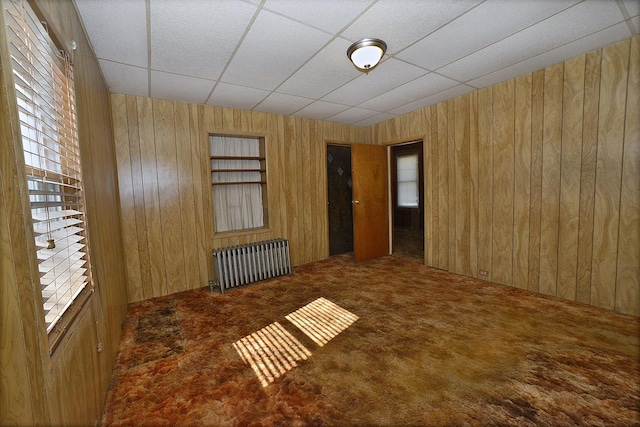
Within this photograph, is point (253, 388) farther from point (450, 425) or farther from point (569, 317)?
point (569, 317)

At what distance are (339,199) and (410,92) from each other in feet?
7.53

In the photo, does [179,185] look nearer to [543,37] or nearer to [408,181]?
[543,37]

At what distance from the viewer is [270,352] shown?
6.84 feet

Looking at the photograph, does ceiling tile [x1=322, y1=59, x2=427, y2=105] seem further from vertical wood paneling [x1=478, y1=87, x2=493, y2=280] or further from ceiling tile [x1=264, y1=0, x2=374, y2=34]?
vertical wood paneling [x1=478, y1=87, x2=493, y2=280]

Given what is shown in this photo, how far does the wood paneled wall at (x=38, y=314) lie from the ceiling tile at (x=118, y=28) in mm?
105

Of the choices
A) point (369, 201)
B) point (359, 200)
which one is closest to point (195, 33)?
point (359, 200)

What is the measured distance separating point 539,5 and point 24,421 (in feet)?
11.4

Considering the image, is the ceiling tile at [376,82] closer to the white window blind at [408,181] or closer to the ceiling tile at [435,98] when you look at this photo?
the ceiling tile at [435,98]

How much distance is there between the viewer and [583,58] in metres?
2.56

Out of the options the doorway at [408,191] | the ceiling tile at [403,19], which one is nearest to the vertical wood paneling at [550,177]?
the ceiling tile at [403,19]

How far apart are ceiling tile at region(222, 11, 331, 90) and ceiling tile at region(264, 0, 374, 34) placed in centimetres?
8

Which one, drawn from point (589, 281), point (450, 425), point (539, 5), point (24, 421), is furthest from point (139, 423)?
point (589, 281)

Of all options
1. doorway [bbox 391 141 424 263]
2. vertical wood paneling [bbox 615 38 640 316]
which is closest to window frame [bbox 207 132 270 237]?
doorway [bbox 391 141 424 263]

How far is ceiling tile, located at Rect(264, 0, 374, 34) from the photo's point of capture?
68.0 inches
